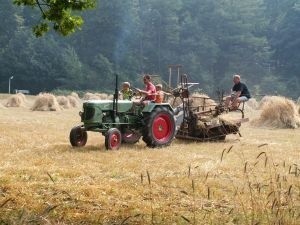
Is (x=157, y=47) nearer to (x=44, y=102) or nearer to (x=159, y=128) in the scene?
(x=44, y=102)

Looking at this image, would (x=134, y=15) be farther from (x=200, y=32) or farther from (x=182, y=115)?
(x=182, y=115)

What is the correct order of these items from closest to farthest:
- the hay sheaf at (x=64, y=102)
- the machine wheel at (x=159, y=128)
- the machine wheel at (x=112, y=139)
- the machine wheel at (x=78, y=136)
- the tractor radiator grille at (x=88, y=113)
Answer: the machine wheel at (x=112, y=139), the tractor radiator grille at (x=88, y=113), the machine wheel at (x=78, y=136), the machine wheel at (x=159, y=128), the hay sheaf at (x=64, y=102)

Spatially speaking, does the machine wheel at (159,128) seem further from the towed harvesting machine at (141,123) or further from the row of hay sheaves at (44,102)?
the row of hay sheaves at (44,102)

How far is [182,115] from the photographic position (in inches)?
454

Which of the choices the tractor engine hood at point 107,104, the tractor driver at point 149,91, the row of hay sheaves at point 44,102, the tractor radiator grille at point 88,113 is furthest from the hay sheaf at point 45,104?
the tractor radiator grille at point 88,113

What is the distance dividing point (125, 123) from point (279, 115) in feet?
27.4

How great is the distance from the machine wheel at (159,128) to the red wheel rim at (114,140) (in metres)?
0.65

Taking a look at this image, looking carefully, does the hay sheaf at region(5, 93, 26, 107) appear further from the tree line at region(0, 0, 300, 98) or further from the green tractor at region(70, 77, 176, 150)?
the tree line at region(0, 0, 300, 98)

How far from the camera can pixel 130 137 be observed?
10688 millimetres

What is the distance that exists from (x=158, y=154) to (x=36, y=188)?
142 inches

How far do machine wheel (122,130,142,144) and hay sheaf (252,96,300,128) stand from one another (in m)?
7.43

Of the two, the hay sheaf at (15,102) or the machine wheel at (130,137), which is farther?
the hay sheaf at (15,102)

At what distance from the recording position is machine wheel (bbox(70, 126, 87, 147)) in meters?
9.84

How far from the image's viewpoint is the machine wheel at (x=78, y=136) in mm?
9836
